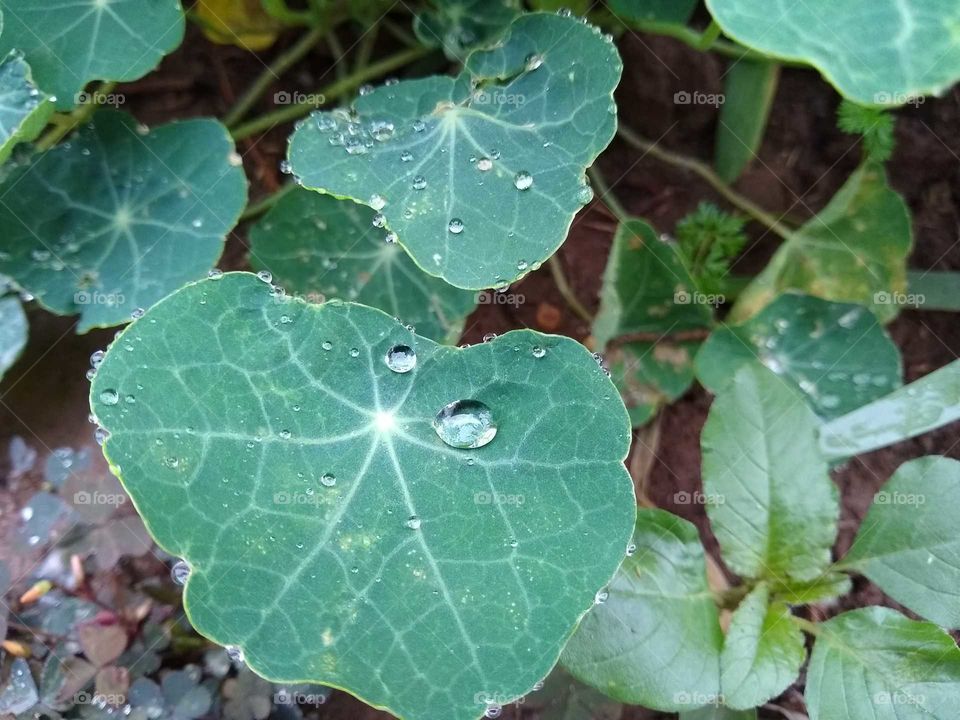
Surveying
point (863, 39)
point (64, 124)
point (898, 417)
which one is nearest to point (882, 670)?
point (898, 417)

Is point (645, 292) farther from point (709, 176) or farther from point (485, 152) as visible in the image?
point (485, 152)

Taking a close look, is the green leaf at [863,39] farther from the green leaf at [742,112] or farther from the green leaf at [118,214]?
the green leaf at [118,214]

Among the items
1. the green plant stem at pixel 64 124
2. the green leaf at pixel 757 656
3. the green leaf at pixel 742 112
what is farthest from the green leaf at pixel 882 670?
the green plant stem at pixel 64 124

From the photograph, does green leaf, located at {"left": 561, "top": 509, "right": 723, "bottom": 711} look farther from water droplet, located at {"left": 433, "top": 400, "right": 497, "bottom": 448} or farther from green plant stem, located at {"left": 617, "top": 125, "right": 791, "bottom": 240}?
green plant stem, located at {"left": 617, "top": 125, "right": 791, "bottom": 240}

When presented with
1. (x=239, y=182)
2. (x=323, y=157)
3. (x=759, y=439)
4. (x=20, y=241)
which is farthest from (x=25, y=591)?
(x=759, y=439)

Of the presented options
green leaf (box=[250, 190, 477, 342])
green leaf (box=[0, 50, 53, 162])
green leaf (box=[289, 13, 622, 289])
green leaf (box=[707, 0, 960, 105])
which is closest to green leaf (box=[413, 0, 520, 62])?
green leaf (box=[289, 13, 622, 289])

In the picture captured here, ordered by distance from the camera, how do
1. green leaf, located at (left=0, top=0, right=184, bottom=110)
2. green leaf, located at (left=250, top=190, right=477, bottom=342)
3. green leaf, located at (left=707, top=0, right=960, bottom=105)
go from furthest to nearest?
green leaf, located at (left=250, top=190, right=477, bottom=342), green leaf, located at (left=0, top=0, right=184, bottom=110), green leaf, located at (left=707, top=0, right=960, bottom=105)
